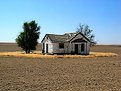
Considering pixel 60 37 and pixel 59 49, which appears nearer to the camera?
pixel 59 49

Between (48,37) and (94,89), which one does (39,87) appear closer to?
(94,89)

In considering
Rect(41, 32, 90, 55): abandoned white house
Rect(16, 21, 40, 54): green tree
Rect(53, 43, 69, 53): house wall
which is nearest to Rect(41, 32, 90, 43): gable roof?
Rect(41, 32, 90, 55): abandoned white house

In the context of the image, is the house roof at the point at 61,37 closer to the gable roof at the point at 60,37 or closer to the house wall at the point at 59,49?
the gable roof at the point at 60,37

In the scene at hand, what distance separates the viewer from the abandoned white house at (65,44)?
50125 millimetres

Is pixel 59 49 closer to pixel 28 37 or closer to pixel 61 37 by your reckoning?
pixel 61 37

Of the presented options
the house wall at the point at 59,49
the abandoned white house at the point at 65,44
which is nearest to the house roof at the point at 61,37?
the abandoned white house at the point at 65,44

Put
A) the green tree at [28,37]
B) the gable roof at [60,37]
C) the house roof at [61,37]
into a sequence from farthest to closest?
the green tree at [28,37] < the house roof at [61,37] < the gable roof at [60,37]

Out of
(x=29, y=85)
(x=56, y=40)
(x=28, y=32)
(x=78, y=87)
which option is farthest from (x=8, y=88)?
(x=28, y=32)

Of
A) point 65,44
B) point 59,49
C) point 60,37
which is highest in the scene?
point 60,37

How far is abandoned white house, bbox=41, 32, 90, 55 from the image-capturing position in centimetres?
5012

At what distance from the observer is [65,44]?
1997 inches

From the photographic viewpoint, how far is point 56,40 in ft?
165

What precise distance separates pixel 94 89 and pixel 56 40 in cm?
3692

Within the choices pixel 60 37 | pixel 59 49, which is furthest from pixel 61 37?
pixel 59 49
